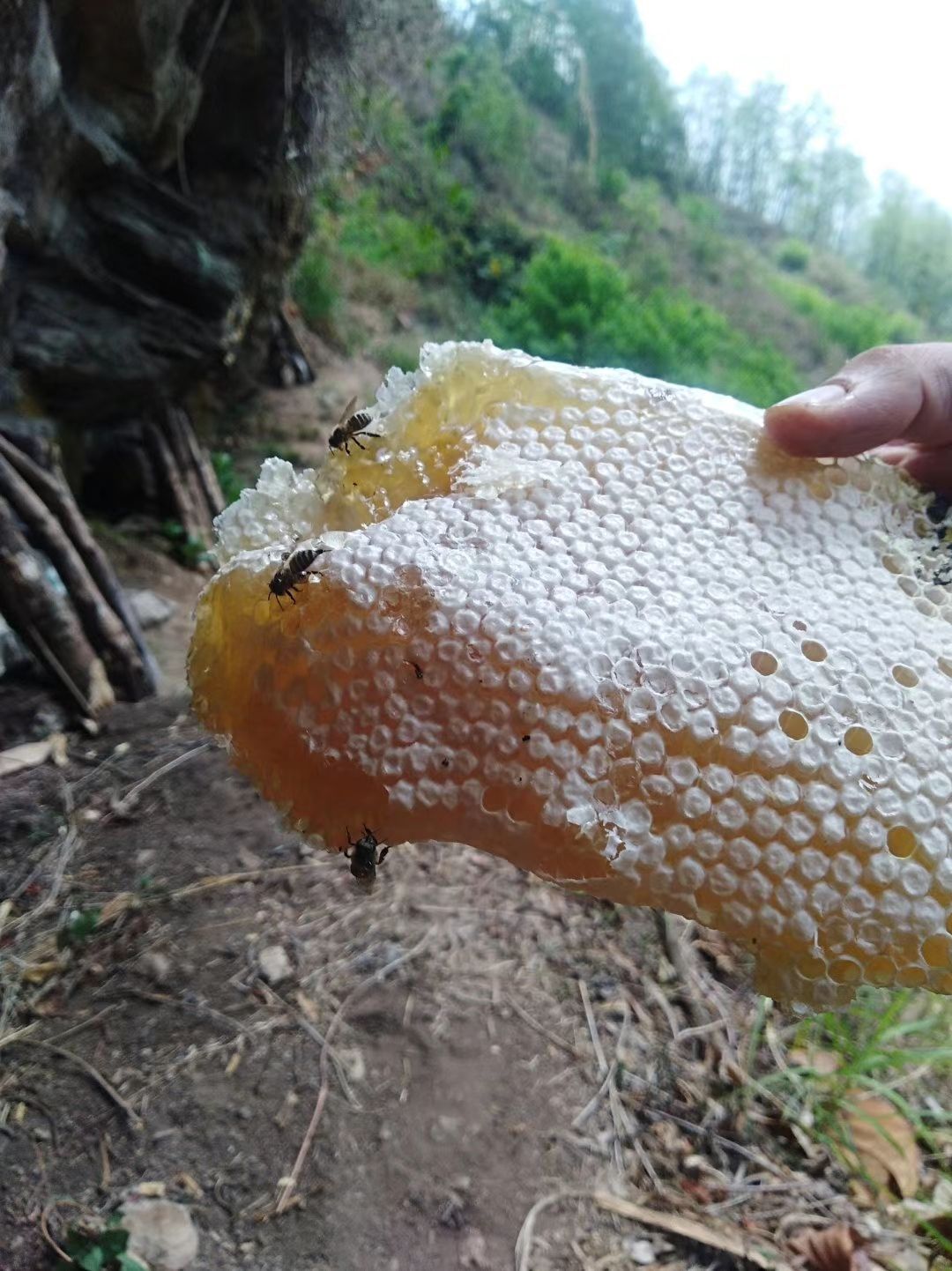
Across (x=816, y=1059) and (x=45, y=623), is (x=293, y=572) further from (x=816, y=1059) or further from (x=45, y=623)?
(x=45, y=623)

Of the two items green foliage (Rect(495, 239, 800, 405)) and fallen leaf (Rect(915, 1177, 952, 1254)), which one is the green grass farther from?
green foliage (Rect(495, 239, 800, 405))

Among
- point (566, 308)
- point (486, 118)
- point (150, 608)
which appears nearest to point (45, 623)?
point (150, 608)

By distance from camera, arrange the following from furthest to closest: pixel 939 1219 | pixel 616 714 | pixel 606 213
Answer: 1. pixel 606 213
2. pixel 939 1219
3. pixel 616 714

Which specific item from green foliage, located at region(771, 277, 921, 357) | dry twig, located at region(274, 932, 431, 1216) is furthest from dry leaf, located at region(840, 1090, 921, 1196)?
green foliage, located at region(771, 277, 921, 357)

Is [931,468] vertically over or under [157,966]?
over

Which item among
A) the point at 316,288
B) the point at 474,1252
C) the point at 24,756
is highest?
the point at 316,288

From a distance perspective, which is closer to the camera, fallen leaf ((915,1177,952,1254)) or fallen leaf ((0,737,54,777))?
fallen leaf ((915,1177,952,1254))
